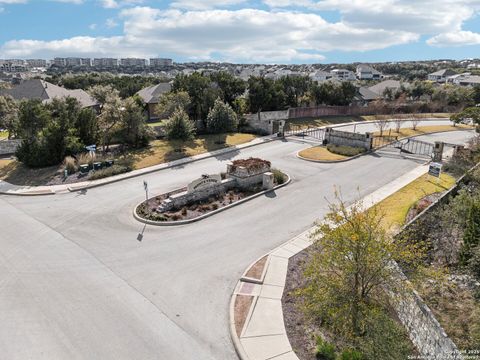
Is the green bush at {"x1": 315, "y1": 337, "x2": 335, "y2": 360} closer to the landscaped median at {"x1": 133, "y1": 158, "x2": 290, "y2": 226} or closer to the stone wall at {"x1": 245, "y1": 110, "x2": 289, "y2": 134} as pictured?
the landscaped median at {"x1": 133, "y1": 158, "x2": 290, "y2": 226}

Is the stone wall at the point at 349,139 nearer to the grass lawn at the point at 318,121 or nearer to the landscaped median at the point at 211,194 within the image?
the grass lawn at the point at 318,121

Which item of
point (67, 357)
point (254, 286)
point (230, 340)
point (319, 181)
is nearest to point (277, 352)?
point (230, 340)

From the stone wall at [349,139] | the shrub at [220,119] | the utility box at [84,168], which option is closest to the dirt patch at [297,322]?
the utility box at [84,168]

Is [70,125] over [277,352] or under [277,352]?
over

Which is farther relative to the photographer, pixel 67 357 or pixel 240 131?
pixel 240 131

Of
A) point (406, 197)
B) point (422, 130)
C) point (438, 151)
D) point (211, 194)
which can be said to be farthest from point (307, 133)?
point (211, 194)

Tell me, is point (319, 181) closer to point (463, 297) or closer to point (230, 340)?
point (463, 297)

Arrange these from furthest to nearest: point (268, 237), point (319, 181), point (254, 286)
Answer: point (319, 181)
point (268, 237)
point (254, 286)
